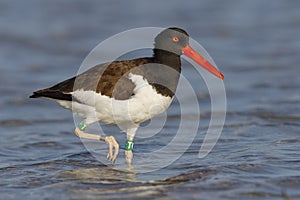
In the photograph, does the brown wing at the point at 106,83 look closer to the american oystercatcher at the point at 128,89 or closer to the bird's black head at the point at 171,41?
→ the american oystercatcher at the point at 128,89

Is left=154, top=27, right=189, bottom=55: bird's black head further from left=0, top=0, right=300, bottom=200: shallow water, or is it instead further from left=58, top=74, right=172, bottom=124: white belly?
left=0, top=0, right=300, bottom=200: shallow water

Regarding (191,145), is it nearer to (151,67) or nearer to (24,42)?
(151,67)

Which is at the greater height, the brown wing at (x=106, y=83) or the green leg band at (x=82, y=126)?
the brown wing at (x=106, y=83)

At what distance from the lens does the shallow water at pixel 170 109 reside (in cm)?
658

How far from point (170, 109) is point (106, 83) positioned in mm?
3501

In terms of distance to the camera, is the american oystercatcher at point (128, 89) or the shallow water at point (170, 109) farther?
the american oystercatcher at point (128, 89)

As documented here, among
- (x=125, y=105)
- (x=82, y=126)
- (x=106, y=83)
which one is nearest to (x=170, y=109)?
(x=82, y=126)

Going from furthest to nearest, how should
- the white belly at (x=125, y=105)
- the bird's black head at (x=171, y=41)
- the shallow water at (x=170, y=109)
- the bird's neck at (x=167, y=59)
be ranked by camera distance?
the bird's black head at (x=171, y=41) → the bird's neck at (x=167, y=59) → the white belly at (x=125, y=105) → the shallow water at (x=170, y=109)

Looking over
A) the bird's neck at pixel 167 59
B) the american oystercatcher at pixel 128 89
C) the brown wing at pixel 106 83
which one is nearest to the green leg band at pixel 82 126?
the american oystercatcher at pixel 128 89

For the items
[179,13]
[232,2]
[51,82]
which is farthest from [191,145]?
[232,2]

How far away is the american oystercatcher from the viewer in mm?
6926

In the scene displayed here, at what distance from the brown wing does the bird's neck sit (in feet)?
0.47

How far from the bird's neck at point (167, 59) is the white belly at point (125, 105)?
42cm

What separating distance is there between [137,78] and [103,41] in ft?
30.2
